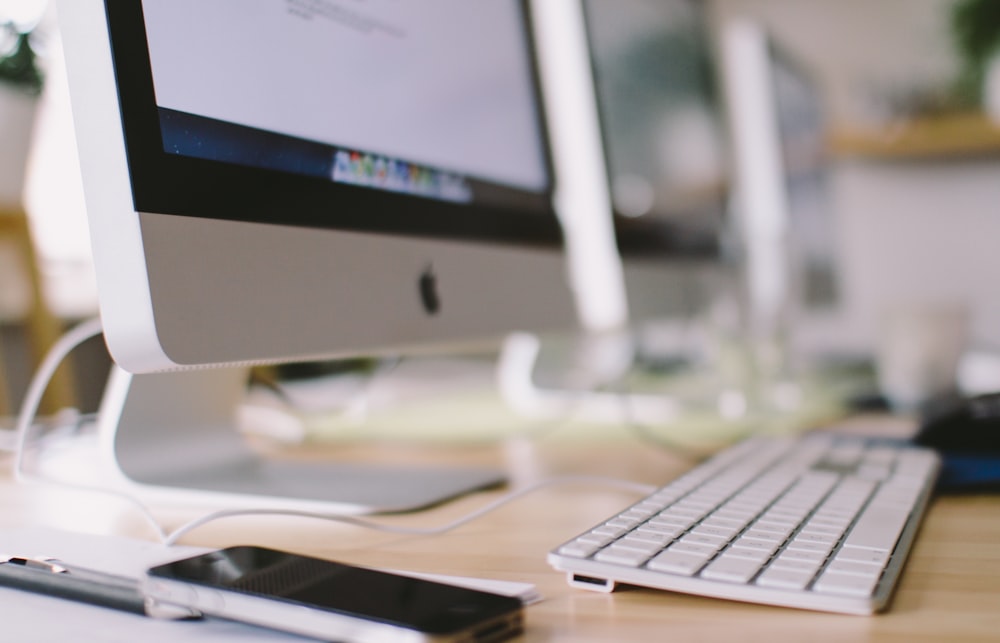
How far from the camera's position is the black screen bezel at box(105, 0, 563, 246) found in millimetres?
364

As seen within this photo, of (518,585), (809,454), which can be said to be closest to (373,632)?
(518,585)

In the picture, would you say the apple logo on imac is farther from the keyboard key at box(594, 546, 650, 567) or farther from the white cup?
the white cup

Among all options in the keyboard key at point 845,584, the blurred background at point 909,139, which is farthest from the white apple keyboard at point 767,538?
the blurred background at point 909,139

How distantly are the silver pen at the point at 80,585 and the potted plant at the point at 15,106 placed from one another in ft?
3.48

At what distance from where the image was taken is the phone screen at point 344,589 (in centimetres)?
25

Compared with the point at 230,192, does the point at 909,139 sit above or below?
above

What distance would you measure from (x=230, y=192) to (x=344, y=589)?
0.23 meters

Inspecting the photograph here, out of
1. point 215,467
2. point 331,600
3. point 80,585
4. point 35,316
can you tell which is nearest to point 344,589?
point 331,600

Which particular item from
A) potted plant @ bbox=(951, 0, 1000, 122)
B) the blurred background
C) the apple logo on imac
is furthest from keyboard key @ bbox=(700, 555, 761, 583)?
potted plant @ bbox=(951, 0, 1000, 122)

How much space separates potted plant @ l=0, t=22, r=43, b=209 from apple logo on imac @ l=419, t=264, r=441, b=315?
3.06ft

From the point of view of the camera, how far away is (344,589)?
28 centimetres

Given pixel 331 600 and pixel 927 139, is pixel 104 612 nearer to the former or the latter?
pixel 331 600

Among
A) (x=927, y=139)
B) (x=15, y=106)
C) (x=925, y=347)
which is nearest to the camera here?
(x=925, y=347)

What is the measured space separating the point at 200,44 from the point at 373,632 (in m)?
0.31
